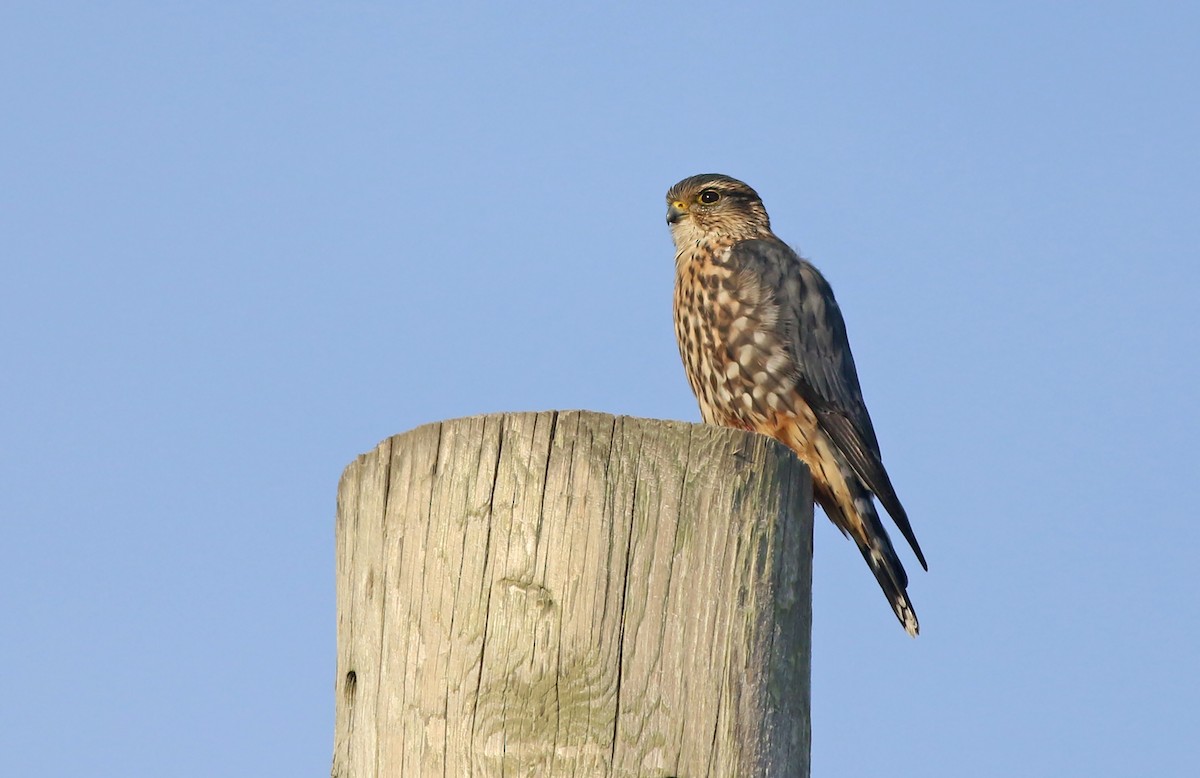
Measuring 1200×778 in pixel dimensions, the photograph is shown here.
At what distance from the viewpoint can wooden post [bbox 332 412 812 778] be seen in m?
2.29

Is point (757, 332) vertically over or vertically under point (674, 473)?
over

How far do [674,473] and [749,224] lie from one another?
4.02 metres

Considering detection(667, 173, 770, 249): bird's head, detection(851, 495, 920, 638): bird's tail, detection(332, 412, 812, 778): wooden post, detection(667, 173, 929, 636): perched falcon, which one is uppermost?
detection(667, 173, 770, 249): bird's head

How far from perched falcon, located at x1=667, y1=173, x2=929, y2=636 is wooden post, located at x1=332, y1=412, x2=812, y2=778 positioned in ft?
9.25

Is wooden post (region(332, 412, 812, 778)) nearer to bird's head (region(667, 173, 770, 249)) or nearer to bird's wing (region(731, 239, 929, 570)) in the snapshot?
bird's wing (region(731, 239, 929, 570))

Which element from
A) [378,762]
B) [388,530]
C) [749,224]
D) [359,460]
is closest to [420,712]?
[378,762]

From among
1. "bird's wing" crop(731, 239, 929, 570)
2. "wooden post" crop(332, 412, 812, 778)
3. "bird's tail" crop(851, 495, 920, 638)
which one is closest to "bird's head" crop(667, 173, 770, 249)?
"bird's wing" crop(731, 239, 929, 570)

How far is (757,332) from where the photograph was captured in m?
5.48

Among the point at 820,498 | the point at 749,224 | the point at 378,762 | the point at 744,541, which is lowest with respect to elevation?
the point at 378,762

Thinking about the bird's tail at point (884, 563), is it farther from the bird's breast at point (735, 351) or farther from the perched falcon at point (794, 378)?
the bird's breast at point (735, 351)

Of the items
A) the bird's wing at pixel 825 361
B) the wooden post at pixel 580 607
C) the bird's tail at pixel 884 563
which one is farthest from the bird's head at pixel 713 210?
the wooden post at pixel 580 607

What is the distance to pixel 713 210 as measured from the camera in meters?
6.30

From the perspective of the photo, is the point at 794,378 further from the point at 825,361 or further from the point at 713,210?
the point at 713,210

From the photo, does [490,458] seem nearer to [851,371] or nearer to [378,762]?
[378,762]
